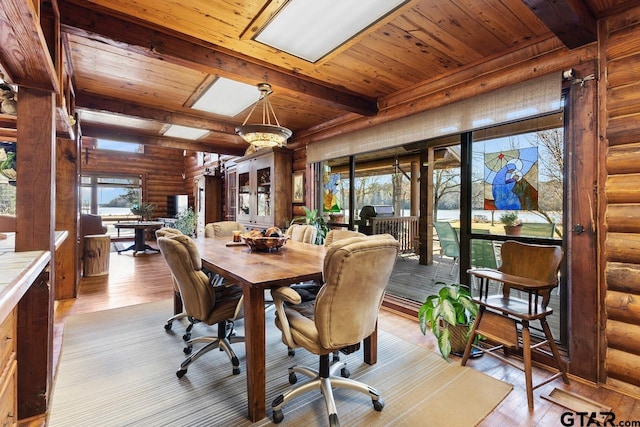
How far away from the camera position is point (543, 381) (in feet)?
6.70

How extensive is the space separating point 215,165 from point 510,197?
23.6ft

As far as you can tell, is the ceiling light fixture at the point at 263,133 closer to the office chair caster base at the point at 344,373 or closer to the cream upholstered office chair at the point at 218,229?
the cream upholstered office chair at the point at 218,229

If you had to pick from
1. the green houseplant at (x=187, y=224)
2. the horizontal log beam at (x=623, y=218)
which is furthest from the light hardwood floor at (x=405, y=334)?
the green houseplant at (x=187, y=224)

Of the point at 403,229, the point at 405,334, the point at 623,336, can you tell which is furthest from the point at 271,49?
the point at 403,229

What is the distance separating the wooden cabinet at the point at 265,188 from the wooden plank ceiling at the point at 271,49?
148 cm

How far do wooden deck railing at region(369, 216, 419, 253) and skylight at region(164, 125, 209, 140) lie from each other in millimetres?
3626

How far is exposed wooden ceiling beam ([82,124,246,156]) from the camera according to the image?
490cm

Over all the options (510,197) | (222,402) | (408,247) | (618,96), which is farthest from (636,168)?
(408,247)

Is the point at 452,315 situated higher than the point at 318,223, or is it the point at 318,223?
the point at 318,223

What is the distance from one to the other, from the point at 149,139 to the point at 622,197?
622cm

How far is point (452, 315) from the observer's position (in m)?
2.28

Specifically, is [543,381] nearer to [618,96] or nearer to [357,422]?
[357,422]

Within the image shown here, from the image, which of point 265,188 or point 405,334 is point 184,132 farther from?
point 405,334

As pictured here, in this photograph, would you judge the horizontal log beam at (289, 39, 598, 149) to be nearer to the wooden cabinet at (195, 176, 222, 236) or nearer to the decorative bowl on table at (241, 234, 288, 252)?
the decorative bowl on table at (241, 234, 288, 252)
